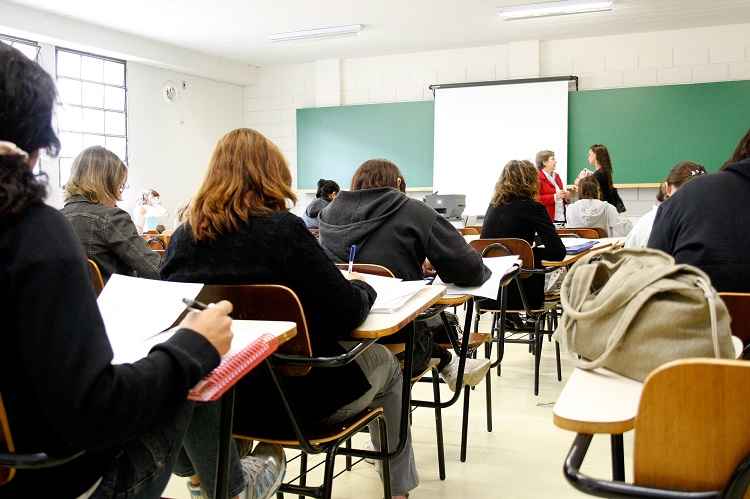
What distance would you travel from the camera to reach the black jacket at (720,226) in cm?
174

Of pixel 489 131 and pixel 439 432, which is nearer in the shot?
pixel 439 432

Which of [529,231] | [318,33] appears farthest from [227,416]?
[318,33]

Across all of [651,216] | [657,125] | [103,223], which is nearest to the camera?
[103,223]

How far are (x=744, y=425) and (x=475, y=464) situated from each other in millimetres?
1914

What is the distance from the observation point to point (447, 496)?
244cm

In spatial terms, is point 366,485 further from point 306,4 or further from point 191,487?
point 306,4

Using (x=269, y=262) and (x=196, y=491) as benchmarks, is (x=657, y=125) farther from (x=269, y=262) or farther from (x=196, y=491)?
(x=196, y=491)

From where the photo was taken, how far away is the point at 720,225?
1.77 m

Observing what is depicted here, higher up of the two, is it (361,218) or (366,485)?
(361,218)

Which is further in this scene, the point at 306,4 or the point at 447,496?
the point at 306,4

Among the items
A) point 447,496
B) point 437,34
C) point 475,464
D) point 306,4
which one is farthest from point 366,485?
point 437,34

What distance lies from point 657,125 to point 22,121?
28.6ft

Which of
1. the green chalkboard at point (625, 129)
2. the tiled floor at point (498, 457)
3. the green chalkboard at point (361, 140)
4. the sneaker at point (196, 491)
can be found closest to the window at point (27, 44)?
the green chalkboard at point (361, 140)

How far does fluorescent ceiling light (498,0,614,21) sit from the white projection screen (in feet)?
4.30
